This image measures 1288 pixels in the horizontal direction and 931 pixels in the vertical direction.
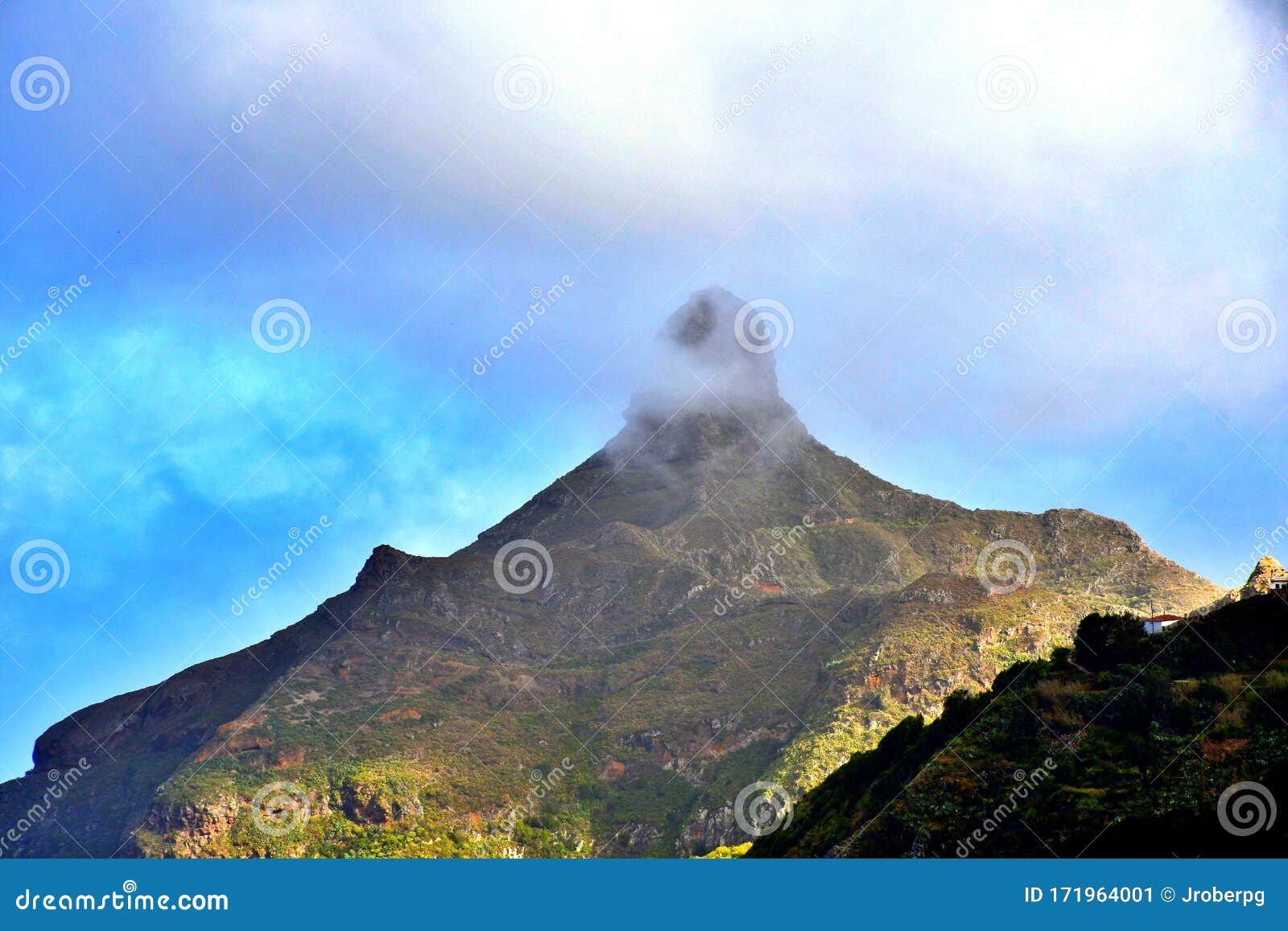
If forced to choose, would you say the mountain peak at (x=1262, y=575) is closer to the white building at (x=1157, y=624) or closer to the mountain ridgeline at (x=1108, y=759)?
the white building at (x=1157, y=624)

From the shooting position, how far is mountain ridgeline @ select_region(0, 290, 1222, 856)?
134875 millimetres

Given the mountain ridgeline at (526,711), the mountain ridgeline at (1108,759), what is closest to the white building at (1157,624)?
the mountain ridgeline at (1108,759)

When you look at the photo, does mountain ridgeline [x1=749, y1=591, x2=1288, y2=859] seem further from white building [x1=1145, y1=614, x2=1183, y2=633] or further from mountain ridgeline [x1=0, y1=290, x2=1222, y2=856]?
mountain ridgeline [x1=0, y1=290, x2=1222, y2=856]

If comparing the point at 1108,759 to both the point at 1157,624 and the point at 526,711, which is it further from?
the point at 526,711

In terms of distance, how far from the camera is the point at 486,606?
19138cm

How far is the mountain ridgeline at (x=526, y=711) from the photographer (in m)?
135

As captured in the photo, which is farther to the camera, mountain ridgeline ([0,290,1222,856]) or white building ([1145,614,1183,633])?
mountain ridgeline ([0,290,1222,856])

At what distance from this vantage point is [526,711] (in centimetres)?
16325

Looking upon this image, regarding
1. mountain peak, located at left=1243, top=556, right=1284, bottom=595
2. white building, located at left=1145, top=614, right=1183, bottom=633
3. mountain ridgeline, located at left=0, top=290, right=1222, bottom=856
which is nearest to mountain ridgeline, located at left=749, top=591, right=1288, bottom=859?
white building, located at left=1145, top=614, right=1183, bottom=633

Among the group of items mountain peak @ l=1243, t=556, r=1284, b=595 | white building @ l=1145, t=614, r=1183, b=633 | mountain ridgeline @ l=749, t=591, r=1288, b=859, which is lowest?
mountain ridgeline @ l=749, t=591, r=1288, b=859

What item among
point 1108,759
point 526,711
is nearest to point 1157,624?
point 1108,759
